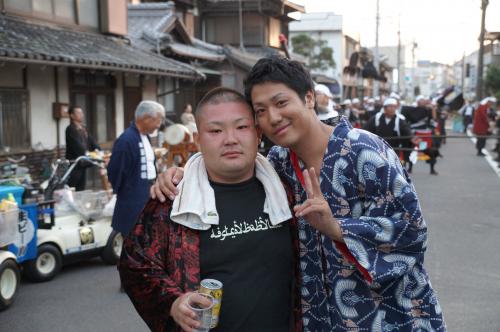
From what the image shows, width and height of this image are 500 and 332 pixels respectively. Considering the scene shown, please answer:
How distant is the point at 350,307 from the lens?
220cm

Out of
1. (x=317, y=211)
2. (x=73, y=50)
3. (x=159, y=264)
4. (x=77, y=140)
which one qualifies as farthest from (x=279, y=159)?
(x=73, y=50)

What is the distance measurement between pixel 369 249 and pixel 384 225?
4.1 inches

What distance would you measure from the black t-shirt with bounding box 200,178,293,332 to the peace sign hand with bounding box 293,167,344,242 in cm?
27

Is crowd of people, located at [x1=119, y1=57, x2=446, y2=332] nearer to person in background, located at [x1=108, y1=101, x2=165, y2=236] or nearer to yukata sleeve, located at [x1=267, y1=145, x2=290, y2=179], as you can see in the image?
yukata sleeve, located at [x1=267, y1=145, x2=290, y2=179]

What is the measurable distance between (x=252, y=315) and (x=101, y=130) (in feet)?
41.2

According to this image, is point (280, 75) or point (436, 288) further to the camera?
point (436, 288)

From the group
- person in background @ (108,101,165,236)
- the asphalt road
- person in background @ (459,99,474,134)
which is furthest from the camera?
person in background @ (459,99,474,134)

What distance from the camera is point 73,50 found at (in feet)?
37.7

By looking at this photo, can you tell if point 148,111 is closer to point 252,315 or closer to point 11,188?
point 11,188

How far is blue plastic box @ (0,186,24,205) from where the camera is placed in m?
5.57

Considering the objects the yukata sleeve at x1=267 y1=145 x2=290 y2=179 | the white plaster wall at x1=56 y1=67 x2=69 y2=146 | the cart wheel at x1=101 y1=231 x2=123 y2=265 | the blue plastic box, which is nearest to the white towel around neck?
the yukata sleeve at x1=267 y1=145 x2=290 y2=179

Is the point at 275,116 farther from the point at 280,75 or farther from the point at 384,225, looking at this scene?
the point at 384,225

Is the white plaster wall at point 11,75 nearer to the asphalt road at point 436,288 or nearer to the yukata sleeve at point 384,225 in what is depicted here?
the asphalt road at point 436,288

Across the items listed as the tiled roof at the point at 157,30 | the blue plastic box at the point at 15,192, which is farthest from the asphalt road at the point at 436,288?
the tiled roof at the point at 157,30
